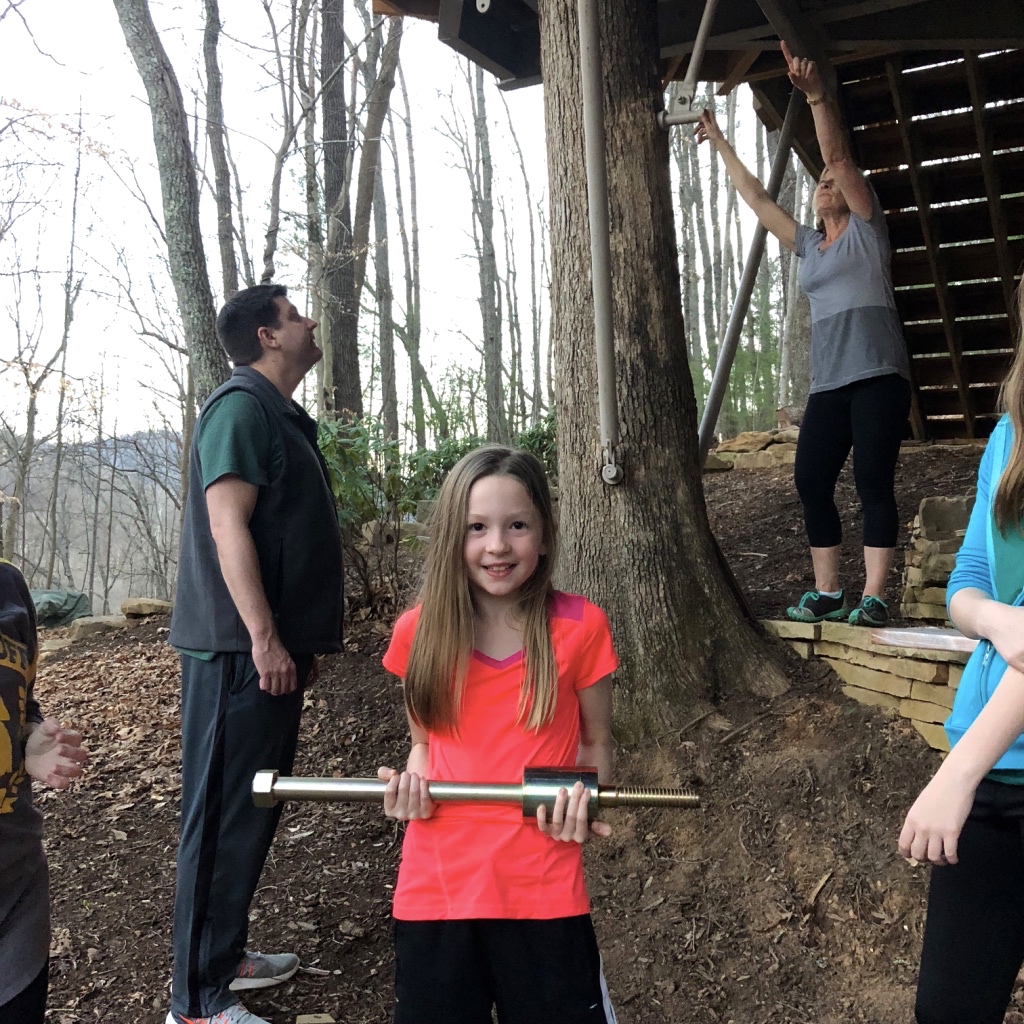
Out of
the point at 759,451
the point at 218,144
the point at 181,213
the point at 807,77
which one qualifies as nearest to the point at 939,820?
the point at 807,77

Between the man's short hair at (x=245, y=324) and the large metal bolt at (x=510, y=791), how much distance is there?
1.63 metres

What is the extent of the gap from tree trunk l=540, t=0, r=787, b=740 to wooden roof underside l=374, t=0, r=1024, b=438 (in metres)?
0.92

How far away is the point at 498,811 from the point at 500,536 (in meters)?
0.55

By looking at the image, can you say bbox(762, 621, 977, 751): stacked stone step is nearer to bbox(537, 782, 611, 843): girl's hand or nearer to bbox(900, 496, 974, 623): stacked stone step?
bbox(900, 496, 974, 623): stacked stone step

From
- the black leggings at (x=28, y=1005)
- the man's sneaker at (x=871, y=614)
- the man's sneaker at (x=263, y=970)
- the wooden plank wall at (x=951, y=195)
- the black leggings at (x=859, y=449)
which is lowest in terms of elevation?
the man's sneaker at (x=263, y=970)

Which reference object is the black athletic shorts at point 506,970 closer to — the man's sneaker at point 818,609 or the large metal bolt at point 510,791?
the large metal bolt at point 510,791

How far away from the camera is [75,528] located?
3322cm

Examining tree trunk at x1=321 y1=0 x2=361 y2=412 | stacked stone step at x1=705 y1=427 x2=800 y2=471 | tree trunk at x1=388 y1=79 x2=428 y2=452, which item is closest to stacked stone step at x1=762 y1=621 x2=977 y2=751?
stacked stone step at x1=705 y1=427 x2=800 y2=471

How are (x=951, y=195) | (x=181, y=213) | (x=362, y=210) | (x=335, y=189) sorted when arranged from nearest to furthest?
(x=951, y=195)
(x=181, y=213)
(x=335, y=189)
(x=362, y=210)

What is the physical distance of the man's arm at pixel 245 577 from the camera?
2516 mm

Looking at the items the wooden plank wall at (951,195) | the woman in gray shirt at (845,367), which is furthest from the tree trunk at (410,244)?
the woman in gray shirt at (845,367)

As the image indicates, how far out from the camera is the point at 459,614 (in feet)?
6.15

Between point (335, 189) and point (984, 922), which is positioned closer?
point (984, 922)

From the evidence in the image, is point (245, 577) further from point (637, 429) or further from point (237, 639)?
point (637, 429)
